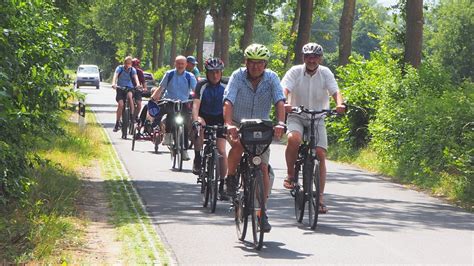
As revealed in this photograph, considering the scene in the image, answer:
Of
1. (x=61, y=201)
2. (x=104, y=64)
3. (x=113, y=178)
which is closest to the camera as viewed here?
(x=61, y=201)

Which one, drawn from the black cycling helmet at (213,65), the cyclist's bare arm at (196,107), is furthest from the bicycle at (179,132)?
the cyclist's bare arm at (196,107)

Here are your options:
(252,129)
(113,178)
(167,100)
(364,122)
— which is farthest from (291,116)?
(364,122)

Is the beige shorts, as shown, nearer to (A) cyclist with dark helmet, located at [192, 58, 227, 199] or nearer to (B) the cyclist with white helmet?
(B) the cyclist with white helmet

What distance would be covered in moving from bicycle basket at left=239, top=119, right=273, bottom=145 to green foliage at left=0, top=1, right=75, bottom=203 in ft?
6.67

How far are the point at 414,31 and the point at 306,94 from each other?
12.4 m

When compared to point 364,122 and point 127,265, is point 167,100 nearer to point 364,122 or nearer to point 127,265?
point 364,122

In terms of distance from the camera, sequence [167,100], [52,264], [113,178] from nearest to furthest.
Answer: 1. [52,264]
2. [113,178]
3. [167,100]

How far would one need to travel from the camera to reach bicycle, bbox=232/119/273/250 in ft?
32.2

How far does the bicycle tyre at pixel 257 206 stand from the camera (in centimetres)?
974

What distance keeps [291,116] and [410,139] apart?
7.38 meters

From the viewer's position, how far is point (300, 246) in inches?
398

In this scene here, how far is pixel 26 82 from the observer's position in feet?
36.9

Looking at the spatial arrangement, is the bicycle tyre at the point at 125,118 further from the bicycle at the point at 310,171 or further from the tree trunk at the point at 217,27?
the tree trunk at the point at 217,27

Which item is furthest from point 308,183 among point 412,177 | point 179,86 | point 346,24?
point 346,24
